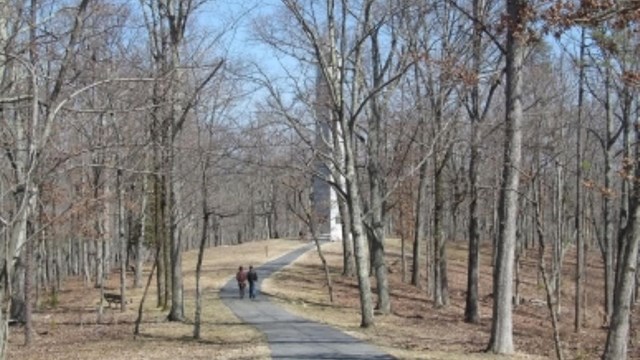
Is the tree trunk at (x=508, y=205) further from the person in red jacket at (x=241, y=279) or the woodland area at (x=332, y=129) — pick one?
the person in red jacket at (x=241, y=279)

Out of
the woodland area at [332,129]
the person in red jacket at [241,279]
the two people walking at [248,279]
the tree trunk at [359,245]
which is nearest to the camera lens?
the woodland area at [332,129]

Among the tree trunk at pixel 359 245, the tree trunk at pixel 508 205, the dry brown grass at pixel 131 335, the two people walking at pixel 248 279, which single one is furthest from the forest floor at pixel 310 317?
the two people walking at pixel 248 279

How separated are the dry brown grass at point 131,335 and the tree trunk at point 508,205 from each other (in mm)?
4841

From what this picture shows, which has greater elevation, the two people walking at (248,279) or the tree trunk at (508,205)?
the tree trunk at (508,205)

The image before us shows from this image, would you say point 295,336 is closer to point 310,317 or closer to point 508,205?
point 310,317

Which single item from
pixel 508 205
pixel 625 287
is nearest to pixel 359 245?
pixel 508 205

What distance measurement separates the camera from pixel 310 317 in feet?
83.5

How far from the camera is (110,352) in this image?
1833cm

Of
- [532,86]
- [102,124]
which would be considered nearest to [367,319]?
[102,124]

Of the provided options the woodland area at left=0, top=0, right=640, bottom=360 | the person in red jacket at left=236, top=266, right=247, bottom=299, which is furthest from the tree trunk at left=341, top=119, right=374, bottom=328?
the person in red jacket at left=236, top=266, right=247, bottom=299

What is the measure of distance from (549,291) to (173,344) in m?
9.94

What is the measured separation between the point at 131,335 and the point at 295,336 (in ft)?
15.5

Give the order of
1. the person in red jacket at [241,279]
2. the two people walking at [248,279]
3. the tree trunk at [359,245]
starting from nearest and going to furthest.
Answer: the tree trunk at [359,245] < the two people walking at [248,279] < the person in red jacket at [241,279]

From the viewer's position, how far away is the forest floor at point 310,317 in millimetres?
18359
